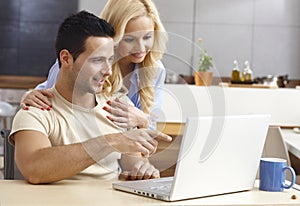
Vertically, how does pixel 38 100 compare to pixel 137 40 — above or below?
below

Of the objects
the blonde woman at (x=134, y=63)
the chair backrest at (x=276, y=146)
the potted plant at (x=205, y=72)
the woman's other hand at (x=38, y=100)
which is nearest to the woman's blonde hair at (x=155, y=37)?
the blonde woman at (x=134, y=63)

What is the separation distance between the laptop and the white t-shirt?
0.25m

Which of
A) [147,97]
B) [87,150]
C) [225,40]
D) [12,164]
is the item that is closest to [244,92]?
[225,40]

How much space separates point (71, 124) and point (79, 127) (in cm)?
4

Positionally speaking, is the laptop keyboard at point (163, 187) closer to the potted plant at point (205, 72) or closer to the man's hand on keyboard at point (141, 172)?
the man's hand on keyboard at point (141, 172)

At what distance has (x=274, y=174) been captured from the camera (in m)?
1.99

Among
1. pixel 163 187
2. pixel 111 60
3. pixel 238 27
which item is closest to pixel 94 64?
pixel 111 60

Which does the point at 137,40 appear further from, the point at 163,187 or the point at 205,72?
the point at 205,72

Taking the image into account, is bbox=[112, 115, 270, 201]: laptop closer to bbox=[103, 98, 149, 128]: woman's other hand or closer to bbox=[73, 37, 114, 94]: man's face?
bbox=[103, 98, 149, 128]: woman's other hand

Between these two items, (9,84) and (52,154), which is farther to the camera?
(9,84)

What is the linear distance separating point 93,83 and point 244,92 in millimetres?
2403

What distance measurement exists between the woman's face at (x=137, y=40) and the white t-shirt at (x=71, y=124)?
8.4 inches

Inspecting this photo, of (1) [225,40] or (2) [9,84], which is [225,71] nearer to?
(1) [225,40]

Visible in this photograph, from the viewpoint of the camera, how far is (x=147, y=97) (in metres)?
2.45
